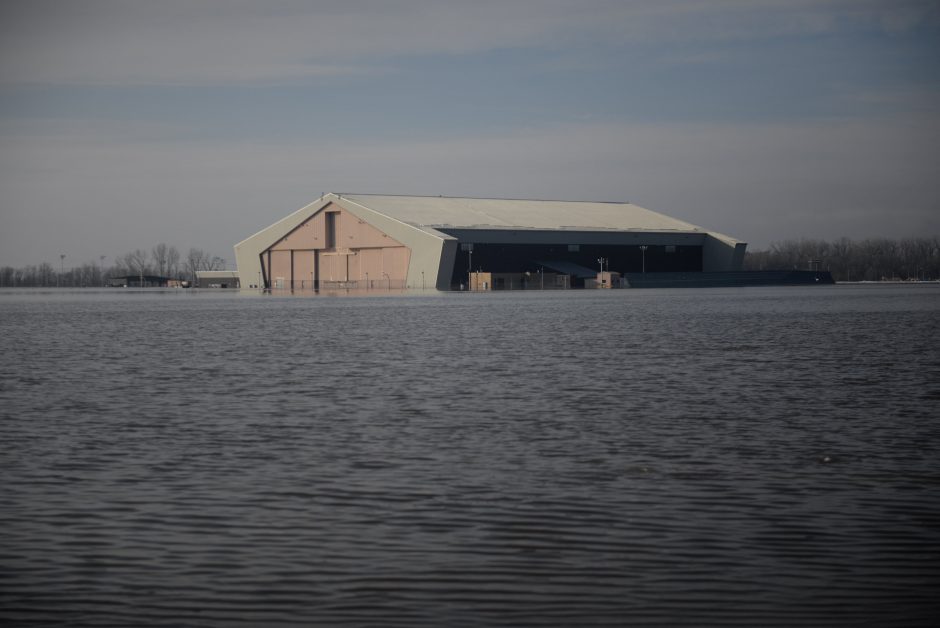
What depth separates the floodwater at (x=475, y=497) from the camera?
817 cm

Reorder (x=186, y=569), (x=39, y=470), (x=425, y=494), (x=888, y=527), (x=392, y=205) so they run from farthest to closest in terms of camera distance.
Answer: (x=392, y=205) → (x=39, y=470) → (x=425, y=494) → (x=888, y=527) → (x=186, y=569)

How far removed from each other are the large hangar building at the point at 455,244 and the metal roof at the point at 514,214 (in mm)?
166

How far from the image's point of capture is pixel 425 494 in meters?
11.9

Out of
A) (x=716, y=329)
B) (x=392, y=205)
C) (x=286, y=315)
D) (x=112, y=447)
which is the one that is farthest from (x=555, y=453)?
(x=392, y=205)

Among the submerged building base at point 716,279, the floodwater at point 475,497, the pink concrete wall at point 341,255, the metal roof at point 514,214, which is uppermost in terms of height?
the metal roof at point 514,214

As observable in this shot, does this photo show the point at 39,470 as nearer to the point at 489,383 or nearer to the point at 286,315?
the point at 489,383

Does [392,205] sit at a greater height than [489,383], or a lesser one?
greater

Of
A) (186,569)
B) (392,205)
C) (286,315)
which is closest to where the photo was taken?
(186,569)

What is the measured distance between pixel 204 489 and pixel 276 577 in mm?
3768

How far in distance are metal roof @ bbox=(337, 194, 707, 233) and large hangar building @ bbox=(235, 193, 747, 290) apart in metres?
0.17

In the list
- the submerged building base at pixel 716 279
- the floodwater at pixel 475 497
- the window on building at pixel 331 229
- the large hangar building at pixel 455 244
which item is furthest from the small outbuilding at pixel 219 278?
the floodwater at pixel 475 497

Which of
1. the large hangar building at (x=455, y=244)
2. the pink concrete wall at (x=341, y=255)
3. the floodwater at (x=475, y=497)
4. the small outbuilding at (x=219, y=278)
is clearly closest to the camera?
the floodwater at (x=475, y=497)

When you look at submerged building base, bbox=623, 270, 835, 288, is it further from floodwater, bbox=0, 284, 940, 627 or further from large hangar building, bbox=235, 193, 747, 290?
floodwater, bbox=0, 284, 940, 627

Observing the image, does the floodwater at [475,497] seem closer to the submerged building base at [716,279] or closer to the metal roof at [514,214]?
the metal roof at [514,214]
